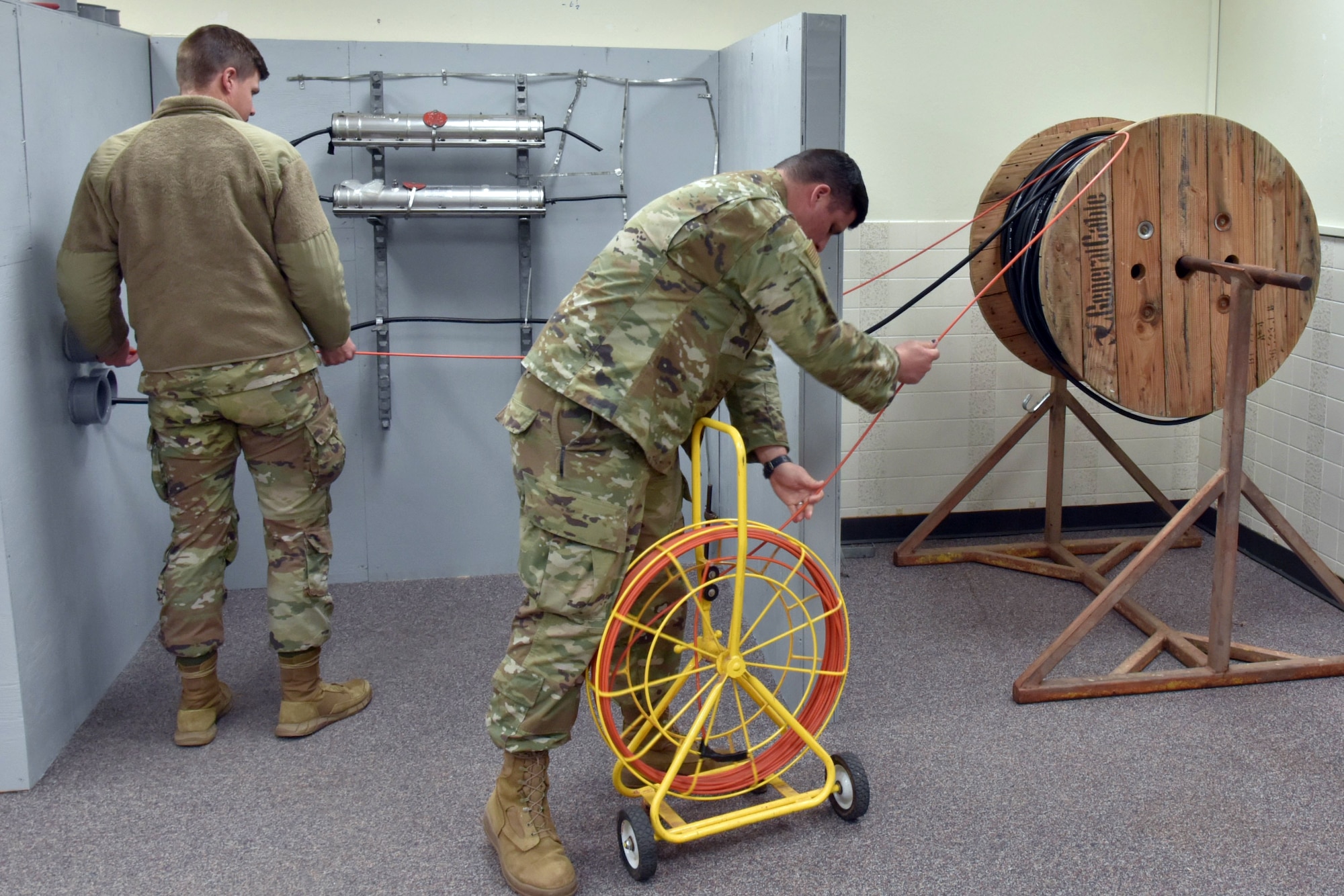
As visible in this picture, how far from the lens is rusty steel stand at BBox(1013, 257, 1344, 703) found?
3.16 meters

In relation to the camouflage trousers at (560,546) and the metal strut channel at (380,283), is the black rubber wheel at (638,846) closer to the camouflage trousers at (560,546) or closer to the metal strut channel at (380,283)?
the camouflage trousers at (560,546)

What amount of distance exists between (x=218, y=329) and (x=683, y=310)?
1.23 m

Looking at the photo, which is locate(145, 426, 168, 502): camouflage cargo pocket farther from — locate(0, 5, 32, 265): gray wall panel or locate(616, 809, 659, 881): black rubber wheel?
locate(616, 809, 659, 881): black rubber wheel

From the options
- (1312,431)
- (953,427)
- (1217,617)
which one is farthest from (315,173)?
(1312,431)

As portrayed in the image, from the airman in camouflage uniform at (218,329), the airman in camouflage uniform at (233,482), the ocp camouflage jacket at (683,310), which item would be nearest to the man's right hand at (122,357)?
the airman in camouflage uniform at (218,329)

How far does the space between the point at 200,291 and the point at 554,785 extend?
1449 mm

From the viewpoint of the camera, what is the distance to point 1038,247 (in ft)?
10.6

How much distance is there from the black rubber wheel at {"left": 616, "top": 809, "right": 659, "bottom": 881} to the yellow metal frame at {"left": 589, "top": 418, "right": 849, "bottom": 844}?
0.02 meters

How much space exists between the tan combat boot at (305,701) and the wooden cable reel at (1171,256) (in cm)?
217

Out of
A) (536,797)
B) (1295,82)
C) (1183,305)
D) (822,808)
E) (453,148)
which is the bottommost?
(822,808)

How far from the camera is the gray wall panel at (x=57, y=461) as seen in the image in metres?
2.71

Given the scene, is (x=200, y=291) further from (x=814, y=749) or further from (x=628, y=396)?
(x=814, y=749)

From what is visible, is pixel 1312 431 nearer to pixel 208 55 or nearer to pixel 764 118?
pixel 764 118

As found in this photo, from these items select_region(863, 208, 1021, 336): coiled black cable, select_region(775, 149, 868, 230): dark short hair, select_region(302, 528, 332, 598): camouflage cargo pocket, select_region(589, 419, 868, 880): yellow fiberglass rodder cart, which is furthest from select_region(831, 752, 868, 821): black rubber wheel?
select_region(302, 528, 332, 598): camouflage cargo pocket
